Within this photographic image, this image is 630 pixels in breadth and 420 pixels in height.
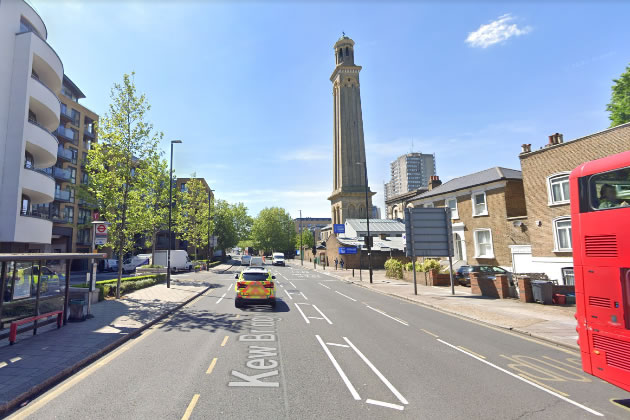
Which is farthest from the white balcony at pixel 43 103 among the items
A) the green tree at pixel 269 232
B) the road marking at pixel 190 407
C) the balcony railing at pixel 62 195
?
the green tree at pixel 269 232

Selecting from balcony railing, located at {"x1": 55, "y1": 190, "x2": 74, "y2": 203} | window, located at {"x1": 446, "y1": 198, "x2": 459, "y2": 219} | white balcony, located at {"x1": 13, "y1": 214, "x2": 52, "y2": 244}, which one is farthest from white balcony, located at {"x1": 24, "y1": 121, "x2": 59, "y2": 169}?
window, located at {"x1": 446, "y1": 198, "x2": 459, "y2": 219}

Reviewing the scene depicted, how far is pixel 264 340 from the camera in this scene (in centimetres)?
925

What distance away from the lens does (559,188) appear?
18594 millimetres

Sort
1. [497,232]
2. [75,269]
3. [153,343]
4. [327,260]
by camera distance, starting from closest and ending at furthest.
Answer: [153,343] < [497,232] < [75,269] < [327,260]

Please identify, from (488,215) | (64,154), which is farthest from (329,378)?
(64,154)

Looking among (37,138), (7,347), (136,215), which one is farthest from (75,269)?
(7,347)

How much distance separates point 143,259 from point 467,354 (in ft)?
126

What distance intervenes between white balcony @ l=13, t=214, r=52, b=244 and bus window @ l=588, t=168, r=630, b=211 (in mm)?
25023

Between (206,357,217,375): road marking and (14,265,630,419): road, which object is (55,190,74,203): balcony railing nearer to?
(14,265,630,419): road

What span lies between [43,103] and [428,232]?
26.5 metres

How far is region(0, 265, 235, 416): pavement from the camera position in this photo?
19.5 ft

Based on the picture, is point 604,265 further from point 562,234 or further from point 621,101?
point 621,101

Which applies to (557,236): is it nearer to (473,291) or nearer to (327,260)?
(473,291)

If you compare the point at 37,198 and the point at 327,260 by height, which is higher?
the point at 37,198
